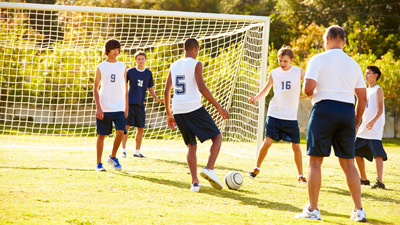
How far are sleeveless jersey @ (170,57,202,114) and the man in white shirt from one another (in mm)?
1755

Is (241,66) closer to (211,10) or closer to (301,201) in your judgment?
(301,201)

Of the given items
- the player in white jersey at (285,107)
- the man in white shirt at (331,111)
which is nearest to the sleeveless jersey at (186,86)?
the player in white jersey at (285,107)

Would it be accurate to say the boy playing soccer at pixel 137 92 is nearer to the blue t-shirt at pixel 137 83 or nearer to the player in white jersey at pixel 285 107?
the blue t-shirt at pixel 137 83

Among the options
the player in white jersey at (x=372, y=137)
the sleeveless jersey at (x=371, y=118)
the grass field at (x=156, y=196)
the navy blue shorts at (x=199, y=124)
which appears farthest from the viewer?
the sleeveless jersey at (x=371, y=118)

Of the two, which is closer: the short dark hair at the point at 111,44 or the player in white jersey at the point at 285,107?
the player in white jersey at the point at 285,107

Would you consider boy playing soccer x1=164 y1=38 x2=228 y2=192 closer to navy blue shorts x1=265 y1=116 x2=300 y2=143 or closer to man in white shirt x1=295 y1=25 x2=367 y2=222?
navy blue shorts x1=265 y1=116 x2=300 y2=143

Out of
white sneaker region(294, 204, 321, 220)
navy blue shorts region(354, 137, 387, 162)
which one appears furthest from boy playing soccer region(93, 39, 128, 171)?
white sneaker region(294, 204, 321, 220)

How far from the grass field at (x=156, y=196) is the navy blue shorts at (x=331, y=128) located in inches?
25.4

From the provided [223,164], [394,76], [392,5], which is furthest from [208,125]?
[392,5]

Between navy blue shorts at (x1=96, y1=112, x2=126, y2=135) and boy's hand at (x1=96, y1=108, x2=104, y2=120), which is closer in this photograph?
boy's hand at (x1=96, y1=108, x2=104, y2=120)

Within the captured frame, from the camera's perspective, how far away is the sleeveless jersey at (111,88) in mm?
7367

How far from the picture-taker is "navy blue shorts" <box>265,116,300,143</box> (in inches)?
276

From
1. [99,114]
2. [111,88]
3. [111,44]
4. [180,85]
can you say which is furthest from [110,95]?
[180,85]

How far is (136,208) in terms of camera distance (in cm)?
482
